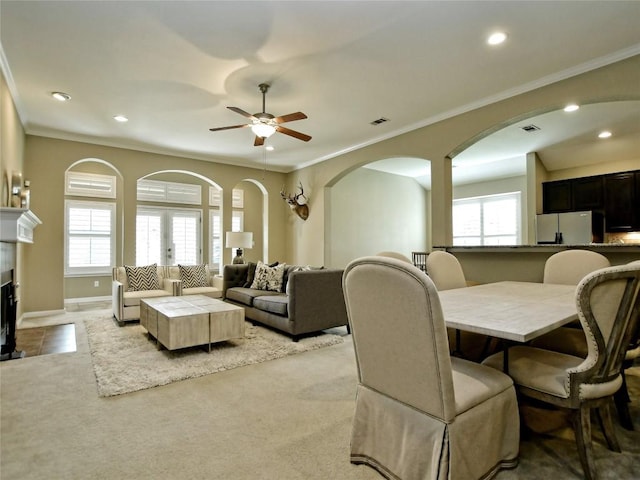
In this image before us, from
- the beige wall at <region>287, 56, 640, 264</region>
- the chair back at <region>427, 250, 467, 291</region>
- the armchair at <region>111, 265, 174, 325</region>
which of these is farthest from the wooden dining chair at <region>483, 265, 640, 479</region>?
the armchair at <region>111, 265, 174, 325</region>

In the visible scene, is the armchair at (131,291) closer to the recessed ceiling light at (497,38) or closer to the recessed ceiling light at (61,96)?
the recessed ceiling light at (61,96)

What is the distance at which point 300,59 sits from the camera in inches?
127

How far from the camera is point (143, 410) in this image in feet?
7.47

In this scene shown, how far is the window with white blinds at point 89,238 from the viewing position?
6.97 m

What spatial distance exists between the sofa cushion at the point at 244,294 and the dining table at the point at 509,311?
9.68 feet

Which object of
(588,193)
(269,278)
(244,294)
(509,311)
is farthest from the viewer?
(588,193)

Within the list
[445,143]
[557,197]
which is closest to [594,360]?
[445,143]

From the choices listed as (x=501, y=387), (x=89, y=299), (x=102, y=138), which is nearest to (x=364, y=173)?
(x=102, y=138)

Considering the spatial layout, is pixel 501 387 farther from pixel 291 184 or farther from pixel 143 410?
pixel 291 184

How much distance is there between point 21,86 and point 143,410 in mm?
3834

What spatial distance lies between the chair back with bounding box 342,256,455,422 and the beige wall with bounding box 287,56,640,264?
10.6ft

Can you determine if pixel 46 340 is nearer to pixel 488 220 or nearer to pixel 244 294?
pixel 244 294

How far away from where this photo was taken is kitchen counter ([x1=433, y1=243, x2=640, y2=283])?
10.8ft

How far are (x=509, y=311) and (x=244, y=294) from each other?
3766mm
